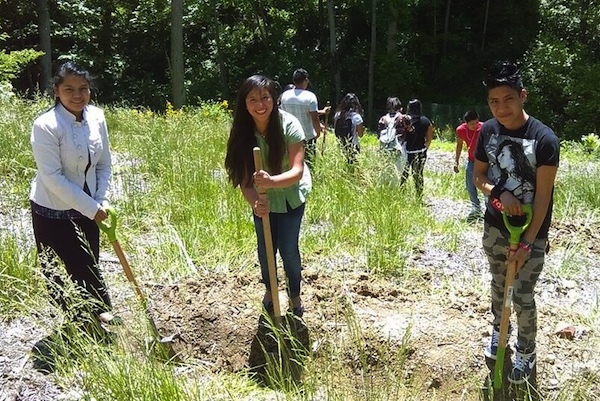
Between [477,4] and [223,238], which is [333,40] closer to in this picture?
[477,4]

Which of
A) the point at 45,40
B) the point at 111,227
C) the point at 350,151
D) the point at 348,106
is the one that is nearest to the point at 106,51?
the point at 45,40

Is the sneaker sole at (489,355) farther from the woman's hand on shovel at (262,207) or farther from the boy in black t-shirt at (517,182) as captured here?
the woman's hand on shovel at (262,207)

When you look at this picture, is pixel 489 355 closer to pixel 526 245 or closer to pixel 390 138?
pixel 526 245

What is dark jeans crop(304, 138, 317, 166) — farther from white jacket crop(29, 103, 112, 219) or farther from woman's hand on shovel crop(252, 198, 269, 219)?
white jacket crop(29, 103, 112, 219)

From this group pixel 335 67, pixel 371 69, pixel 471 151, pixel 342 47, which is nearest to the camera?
pixel 471 151

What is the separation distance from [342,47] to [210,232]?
19.3m

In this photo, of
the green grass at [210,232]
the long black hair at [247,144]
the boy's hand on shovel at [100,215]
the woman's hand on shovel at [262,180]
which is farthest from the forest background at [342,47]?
the woman's hand on shovel at [262,180]

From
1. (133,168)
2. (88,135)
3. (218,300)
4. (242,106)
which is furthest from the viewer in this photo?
(133,168)

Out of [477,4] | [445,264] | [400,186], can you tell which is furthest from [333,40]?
[445,264]

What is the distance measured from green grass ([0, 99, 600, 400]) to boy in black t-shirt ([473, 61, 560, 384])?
1.57 feet

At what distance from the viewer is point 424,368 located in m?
3.18

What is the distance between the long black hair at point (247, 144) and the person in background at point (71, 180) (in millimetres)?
747

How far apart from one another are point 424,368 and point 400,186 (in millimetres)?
2961

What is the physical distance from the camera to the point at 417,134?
6770mm
